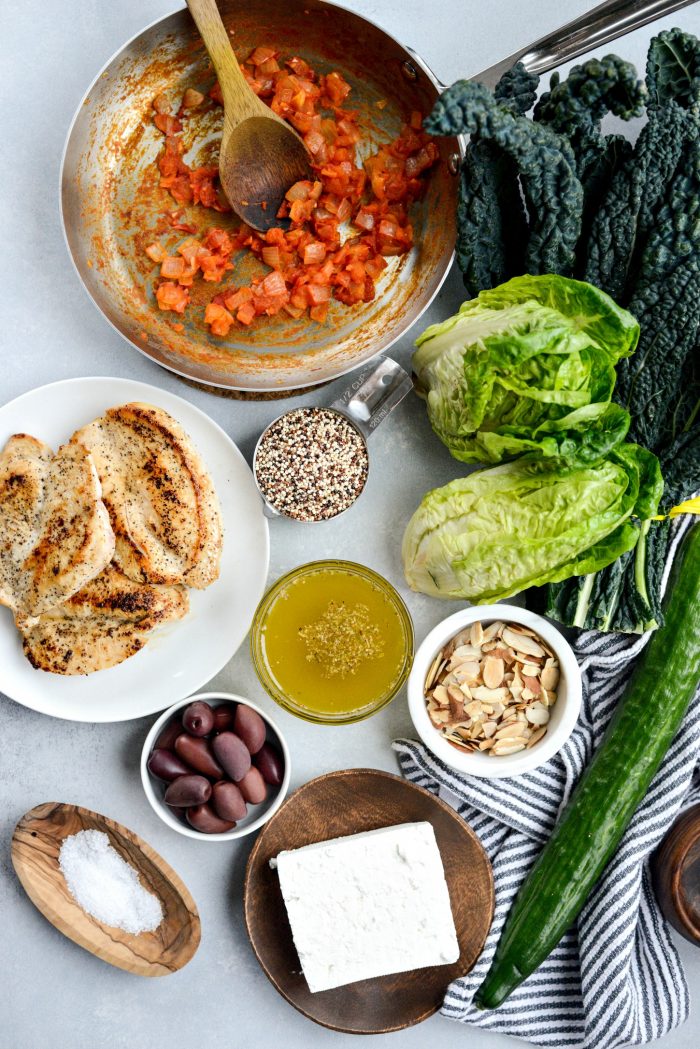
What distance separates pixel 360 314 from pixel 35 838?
186 cm

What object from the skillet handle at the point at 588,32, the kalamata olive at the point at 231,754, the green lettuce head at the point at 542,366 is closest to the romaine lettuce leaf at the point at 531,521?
the green lettuce head at the point at 542,366

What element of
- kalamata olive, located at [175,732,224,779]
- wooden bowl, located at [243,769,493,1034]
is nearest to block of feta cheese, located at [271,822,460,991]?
→ wooden bowl, located at [243,769,493,1034]

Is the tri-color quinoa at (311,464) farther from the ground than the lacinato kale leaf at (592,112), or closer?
closer

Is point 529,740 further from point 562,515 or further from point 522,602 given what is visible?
point 562,515

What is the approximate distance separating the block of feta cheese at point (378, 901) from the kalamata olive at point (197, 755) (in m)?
0.32

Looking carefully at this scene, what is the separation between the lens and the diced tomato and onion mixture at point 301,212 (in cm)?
260

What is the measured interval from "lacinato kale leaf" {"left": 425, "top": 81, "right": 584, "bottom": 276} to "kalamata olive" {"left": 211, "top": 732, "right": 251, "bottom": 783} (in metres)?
1.51

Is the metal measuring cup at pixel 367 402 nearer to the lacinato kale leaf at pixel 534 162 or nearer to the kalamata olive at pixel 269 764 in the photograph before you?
the lacinato kale leaf at pixel 534 162

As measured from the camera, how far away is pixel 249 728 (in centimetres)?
247

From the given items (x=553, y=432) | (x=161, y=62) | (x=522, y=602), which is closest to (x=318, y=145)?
(x=161, y=62)

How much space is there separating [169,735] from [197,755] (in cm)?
12

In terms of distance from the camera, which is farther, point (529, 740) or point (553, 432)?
point (529, 740)

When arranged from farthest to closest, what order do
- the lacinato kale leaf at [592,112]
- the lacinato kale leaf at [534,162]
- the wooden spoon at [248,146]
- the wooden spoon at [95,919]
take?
1. the wooden spoon at [95,919]
2. the wooden spoon at [248,146]
3. the lacinato kale leaf at [592,112]
4. the lacinato kale leaf at [534,162]

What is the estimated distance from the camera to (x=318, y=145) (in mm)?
2617
